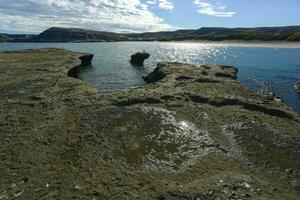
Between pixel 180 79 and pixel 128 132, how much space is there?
1888cm

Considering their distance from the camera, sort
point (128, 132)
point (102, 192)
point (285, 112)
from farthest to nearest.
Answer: point (285, 112), point (128, 132), point (102, 192)

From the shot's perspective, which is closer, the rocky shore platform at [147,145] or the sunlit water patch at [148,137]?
Answer: the rocky shore platform at [147,145]

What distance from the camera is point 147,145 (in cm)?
1886

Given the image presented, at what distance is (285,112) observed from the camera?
25.2 m

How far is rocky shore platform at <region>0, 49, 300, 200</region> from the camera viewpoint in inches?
563

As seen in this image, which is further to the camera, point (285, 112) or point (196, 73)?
point (196, 73)

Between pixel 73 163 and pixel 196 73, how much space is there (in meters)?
28.2

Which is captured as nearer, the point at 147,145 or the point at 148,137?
the point at 147,145

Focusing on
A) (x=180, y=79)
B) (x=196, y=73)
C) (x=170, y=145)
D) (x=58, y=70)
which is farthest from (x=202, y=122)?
(x=58, y=70)

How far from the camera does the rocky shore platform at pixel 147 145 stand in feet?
47.0

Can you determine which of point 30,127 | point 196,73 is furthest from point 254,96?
point 30,127

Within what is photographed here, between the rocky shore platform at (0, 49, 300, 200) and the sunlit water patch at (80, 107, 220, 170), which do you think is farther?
the sunlit water patch at (80, 107, 220, 170)

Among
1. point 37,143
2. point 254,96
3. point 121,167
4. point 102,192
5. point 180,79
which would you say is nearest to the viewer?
point 102,192

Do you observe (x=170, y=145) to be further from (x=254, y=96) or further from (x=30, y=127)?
(x=254, y=96)
